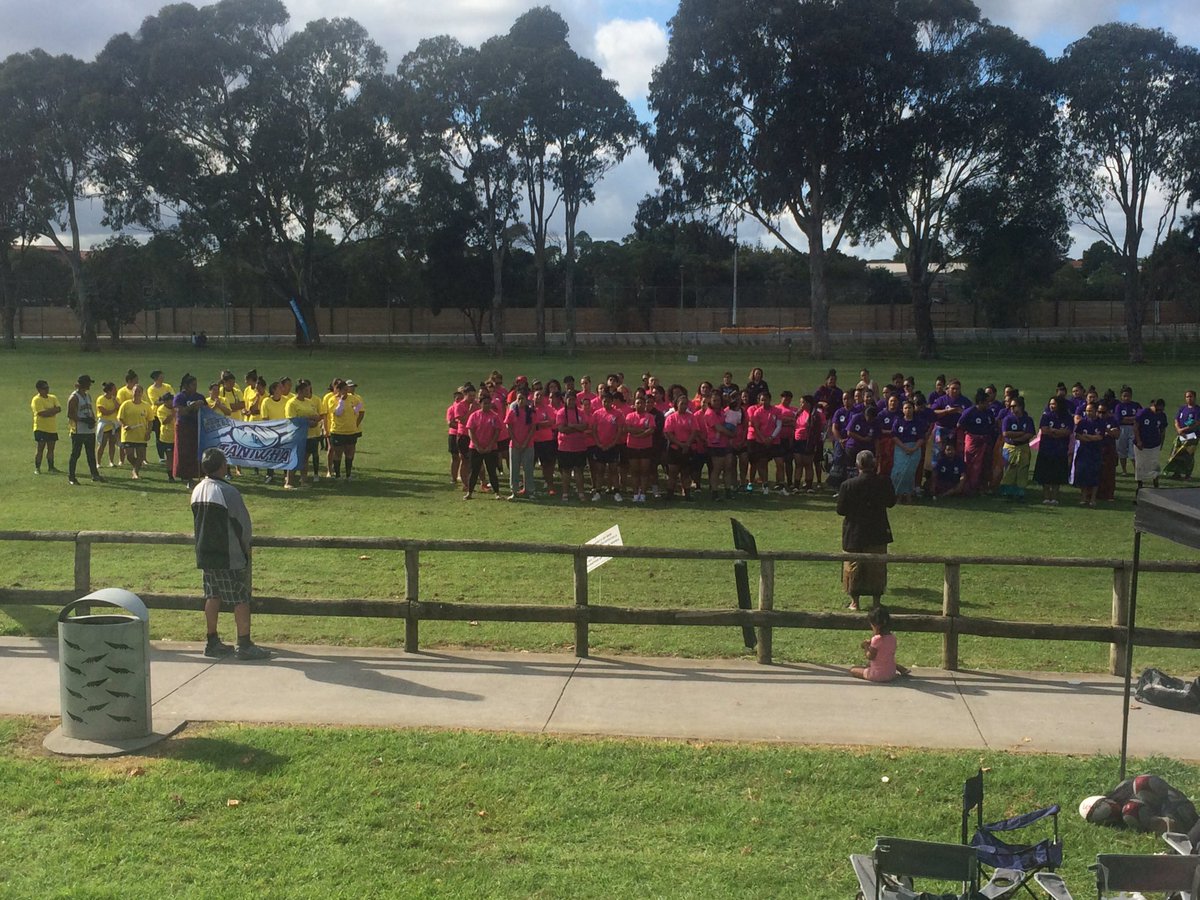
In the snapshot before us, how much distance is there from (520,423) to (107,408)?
799 centimetres

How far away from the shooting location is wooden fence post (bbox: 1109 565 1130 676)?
883 cm

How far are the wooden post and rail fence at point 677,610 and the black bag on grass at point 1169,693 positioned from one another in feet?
1.34

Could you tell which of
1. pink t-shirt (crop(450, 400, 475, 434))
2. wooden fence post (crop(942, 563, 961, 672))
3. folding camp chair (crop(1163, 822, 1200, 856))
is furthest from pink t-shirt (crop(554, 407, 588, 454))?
folding camp chair (crop(1163, 822, 1200, 856))

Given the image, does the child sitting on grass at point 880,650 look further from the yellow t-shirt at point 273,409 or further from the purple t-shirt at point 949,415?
the yellow t-shirt at point 273,409

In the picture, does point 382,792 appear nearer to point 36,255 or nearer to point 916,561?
point 916,561

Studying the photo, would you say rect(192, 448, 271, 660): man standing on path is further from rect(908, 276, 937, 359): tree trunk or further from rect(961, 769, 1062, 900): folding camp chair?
rect(908, 276, 937, 359): tree trunk

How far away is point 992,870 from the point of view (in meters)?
5.23

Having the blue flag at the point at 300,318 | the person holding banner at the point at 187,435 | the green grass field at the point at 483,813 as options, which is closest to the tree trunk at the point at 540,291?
the blue flag at the point at 300,318

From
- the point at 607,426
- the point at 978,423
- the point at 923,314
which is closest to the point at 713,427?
the point at 607,426

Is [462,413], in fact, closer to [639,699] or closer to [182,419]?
[182,419]

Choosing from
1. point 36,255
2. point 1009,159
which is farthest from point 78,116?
point 1009,159

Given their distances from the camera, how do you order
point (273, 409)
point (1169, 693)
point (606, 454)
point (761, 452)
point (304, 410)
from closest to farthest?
1. point (1169, 693)
2. point (606, 454)
3. point (761, 452)
4. point (304, 410)
5. point (273, 409)

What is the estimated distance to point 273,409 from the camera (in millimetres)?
19656

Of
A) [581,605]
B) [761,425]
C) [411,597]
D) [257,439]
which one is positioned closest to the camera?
[581,605]
